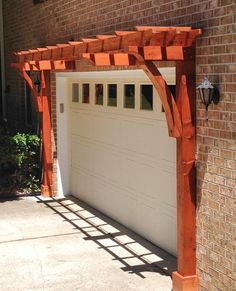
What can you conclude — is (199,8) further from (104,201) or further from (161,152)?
(104,201)

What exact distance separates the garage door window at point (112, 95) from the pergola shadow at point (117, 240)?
1.93 metres

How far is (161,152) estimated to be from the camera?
25.2 feet

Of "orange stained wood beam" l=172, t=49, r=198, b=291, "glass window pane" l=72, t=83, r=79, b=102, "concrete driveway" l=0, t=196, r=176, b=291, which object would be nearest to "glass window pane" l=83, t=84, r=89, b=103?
"glass window pane" l=72, t=83, r=79, b=102

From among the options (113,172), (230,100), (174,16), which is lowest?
(113,172)

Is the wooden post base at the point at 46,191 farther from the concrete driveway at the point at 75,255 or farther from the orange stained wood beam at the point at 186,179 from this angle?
the orange stained wood beam at the point at 186,179

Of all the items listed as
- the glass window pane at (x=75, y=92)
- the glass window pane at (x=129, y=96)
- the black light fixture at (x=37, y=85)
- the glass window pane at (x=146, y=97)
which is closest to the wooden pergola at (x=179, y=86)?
the glass window pane at (x=146, y=97)

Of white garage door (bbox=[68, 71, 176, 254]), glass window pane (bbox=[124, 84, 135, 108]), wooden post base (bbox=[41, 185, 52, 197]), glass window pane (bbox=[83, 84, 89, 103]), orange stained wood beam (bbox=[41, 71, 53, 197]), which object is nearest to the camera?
white garage door (bbox=[68, 71, 176, 254])

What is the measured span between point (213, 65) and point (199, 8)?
2.11 feet

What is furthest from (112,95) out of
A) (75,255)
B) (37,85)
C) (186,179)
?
(186,179)

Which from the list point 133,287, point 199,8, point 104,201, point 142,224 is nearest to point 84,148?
point 104,201

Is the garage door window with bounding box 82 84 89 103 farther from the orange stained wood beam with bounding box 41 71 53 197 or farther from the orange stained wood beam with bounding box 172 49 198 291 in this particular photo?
the orange stained wood beam with bounding box 172 49 198 291

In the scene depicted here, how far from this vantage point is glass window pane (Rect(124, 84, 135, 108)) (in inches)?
338

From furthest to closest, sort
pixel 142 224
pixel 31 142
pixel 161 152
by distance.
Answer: pixel 31 142
pixel 142 224
pixel 161 152

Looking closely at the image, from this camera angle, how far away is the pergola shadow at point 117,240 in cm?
712
